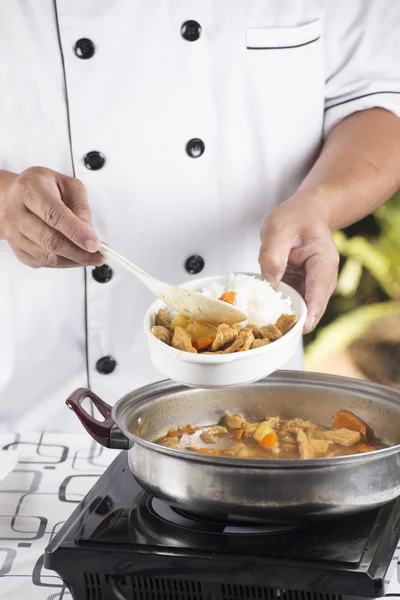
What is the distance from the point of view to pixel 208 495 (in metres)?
1.00

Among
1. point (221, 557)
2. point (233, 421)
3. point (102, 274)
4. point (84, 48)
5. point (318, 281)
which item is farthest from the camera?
point (102, 274)

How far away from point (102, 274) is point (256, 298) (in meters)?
0.55

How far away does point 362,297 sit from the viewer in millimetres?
3070

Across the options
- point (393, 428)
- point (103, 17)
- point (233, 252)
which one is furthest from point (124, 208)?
point (393, 428)

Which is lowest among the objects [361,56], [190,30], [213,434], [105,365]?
[105,365]

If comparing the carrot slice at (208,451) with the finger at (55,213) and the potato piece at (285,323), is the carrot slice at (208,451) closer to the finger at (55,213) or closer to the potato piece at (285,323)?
the potato piece at (285,323)

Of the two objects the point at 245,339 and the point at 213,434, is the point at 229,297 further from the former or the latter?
the point at 213,434

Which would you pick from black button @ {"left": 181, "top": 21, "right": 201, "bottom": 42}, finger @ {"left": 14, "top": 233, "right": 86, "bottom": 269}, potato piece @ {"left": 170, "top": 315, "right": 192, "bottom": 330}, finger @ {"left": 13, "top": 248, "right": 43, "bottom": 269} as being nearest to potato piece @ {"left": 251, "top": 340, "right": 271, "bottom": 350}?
potato piece @ {"left": 170, "top": 315, "right": 192, "bottom": 330}

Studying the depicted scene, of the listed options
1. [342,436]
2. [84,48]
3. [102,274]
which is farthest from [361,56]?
[342,436]

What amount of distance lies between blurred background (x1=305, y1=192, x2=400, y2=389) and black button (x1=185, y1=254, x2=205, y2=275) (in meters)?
1.30

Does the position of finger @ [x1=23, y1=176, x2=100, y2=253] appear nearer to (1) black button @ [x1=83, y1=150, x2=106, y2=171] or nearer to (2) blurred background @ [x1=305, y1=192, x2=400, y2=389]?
(1) black button @ [x1=83, y1=150, x2=106, y2=171]

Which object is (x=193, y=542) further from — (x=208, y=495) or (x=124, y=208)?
(x=124, y=208)

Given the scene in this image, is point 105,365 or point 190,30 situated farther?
point 105,365

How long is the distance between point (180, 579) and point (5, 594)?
26 centimetres
